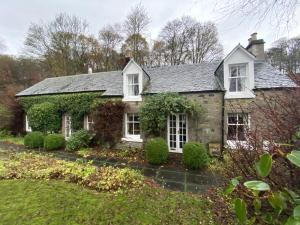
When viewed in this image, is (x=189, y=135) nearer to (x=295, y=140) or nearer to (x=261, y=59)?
(x=261, y=59)

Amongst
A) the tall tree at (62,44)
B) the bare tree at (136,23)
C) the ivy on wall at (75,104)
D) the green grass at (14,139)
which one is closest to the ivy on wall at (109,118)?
the ivy on wall at (75,104)

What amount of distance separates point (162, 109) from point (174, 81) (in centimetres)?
323

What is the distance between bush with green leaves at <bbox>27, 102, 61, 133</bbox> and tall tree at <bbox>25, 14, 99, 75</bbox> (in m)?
17.3

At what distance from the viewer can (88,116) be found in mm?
15797

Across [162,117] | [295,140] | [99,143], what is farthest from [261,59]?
[295,140]

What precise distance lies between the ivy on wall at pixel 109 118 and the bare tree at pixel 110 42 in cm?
2127

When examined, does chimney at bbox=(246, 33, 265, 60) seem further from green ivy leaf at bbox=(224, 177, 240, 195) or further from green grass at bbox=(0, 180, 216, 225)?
green ivy leaf at bbox=(224, 177, 240, 195)

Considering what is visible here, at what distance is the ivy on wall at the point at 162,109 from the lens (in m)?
11.3

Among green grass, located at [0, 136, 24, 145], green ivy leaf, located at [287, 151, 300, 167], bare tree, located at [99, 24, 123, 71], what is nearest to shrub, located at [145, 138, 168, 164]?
green ivy leaf, located at [287, 151, 300, 167]

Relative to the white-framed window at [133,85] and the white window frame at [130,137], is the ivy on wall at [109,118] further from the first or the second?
the white-framed window at [133,85]

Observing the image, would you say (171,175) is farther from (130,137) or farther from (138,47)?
(138,47)

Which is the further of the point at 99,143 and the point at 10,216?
the point at 99,143

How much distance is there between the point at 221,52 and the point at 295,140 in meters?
30.4

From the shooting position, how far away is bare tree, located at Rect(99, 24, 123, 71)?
33406 millimetres
